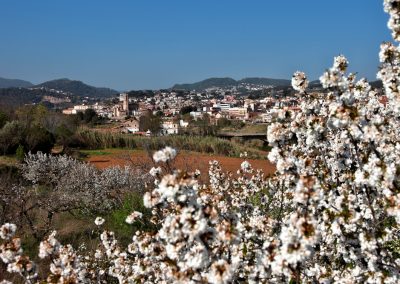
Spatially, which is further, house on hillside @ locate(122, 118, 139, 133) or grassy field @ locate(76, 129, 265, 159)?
house on hillside @ locate(122, 118, 139, 133)

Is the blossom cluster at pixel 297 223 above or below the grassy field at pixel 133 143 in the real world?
above

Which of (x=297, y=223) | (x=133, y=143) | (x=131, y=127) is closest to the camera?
(x=297, y=223)

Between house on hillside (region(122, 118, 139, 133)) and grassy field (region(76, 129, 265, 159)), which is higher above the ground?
grassy field (region(76, 129, 265, 159))

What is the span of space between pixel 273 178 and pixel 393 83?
3.56 meters

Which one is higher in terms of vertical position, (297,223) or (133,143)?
(297,223)

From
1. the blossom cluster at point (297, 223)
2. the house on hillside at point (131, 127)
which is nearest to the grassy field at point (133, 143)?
the house on hillside at point (131, 127)

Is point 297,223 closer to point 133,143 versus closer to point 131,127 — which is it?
point 133,143

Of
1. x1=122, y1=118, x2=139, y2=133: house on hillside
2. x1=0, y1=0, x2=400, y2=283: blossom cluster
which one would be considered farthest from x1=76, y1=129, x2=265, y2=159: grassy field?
x1=0, y1=0, x2=400, y2=283: blossom cluster

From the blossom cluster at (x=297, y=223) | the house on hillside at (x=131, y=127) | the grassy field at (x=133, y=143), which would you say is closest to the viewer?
the blossom cluster at (x=297, y=223)

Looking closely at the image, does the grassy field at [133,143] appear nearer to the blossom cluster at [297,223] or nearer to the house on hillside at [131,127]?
the house on hillside at [131,127]

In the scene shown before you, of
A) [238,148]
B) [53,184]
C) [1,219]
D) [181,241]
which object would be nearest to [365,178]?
[181,241]

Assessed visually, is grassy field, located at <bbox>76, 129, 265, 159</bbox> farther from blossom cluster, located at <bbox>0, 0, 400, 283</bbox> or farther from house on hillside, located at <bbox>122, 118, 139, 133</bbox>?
blossom cluster, located at <bbox>0, 0, 400, 283</bbox>

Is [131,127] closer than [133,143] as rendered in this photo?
No

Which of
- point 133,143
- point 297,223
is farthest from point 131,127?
point 297,223
